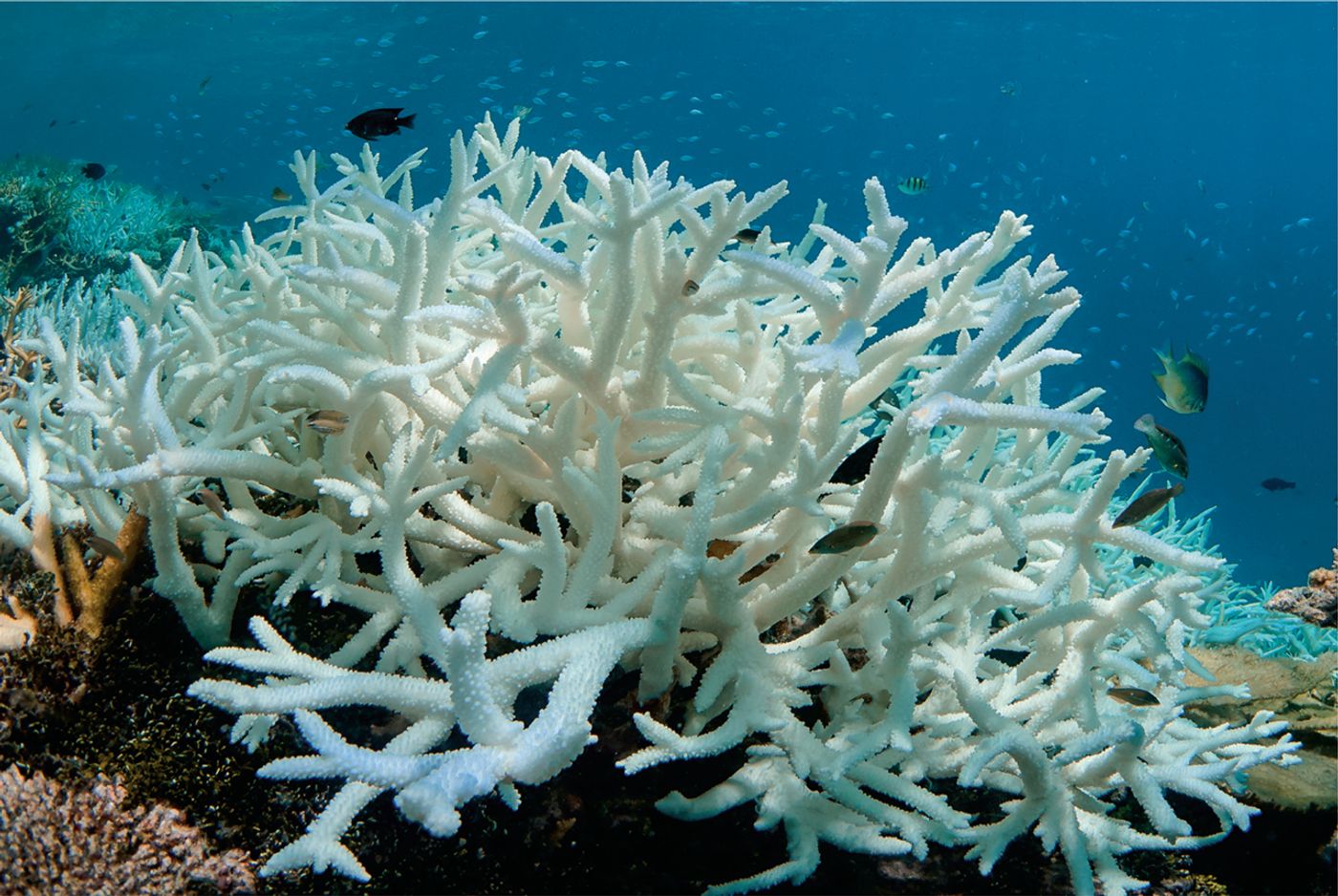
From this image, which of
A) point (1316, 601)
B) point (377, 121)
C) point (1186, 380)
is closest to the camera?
point (1316, 601)

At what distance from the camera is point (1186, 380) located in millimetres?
5344

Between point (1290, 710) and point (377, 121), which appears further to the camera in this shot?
point (377, 121)

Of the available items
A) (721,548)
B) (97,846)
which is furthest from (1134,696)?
(97,846)

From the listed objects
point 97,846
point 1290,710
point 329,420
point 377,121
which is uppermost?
point 377,121

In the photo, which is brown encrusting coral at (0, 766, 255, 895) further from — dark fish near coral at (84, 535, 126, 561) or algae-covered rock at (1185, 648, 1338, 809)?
algae-covered rock at (1185, 648, 1338, 809)

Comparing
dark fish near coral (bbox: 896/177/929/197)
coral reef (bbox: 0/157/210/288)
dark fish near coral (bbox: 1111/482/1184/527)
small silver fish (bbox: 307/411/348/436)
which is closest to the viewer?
small silver fish (bbox: 307/411/348/436)

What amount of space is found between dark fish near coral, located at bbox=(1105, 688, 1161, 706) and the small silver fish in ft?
9.86

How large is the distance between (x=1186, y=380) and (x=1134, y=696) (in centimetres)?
335

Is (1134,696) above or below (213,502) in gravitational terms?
below

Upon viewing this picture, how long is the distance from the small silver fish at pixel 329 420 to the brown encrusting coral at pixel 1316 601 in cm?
490

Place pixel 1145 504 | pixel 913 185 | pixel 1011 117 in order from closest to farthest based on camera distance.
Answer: pixel 1145 504 → pixel 913 185 → pixel 1011 117

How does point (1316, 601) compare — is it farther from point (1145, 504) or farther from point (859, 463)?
point (859, 463)

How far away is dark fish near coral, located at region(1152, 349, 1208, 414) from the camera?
5328 millimetres

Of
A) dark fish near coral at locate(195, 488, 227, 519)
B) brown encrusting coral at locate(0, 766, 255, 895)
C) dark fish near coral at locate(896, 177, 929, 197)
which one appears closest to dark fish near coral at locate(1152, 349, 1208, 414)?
dark fish near coral at locate(195, 488, 227, 519)
